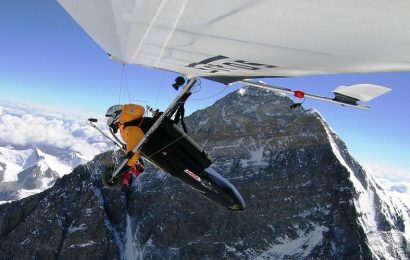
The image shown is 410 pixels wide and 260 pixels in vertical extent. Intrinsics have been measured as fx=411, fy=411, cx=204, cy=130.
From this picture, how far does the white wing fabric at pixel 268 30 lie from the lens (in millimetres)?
3326

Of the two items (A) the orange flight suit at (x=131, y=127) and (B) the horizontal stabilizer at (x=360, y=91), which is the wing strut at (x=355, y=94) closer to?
(B) the horizontal stabilizer at (x=360, y=91)

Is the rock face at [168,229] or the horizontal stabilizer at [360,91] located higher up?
the horizontal stabilizer at [360,91]

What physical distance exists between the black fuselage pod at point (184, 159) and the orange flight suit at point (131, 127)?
0.82ft

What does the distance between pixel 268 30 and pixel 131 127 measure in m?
9.35

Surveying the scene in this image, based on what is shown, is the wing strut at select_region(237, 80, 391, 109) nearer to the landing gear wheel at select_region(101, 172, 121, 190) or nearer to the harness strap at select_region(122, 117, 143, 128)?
the harness strap at select_region(122, 117, 143, 128)

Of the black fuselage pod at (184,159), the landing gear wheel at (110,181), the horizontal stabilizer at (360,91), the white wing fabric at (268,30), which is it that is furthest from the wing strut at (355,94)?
the landing gear wheel at (110,181)

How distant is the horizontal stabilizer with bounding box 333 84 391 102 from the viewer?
6.21 m

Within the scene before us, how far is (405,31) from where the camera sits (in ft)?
10.8

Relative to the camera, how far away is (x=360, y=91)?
657cm

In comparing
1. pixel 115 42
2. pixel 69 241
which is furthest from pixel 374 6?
pixel 69 241

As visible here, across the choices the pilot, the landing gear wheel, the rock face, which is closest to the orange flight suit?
the pilot

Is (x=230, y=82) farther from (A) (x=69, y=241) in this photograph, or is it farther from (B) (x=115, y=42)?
(A) (x=69, y=241)

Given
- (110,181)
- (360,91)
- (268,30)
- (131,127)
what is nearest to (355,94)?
(360,91)

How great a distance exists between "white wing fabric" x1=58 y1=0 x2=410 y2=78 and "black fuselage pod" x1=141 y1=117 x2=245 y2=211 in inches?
235
